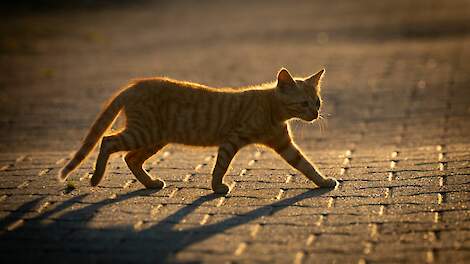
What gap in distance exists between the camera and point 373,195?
6.43m

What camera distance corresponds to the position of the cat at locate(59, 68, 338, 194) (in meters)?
6.66

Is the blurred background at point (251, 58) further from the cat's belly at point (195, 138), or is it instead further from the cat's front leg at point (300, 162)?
the cat's belly at point (195, 138)

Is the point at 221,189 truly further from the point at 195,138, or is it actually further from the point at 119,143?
the point at 119,143

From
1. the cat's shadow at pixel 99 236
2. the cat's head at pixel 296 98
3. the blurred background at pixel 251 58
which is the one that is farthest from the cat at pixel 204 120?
the blurred background at pixel 251 58

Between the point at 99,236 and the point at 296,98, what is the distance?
2.38 m

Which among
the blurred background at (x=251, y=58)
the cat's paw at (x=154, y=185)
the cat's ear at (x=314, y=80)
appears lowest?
the cat's paw at (x=154, y=185)

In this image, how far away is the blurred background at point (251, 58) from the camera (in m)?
10.1

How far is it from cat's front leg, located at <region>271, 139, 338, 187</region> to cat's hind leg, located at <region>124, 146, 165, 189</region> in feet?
3.80

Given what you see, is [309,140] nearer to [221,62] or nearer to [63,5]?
[221,62]

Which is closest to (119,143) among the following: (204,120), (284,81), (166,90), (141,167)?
(141,167)

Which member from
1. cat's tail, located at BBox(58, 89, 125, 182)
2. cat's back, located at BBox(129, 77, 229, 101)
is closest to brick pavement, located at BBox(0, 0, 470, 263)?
cat's tail, located at BBox(58, 89, 125, 182)

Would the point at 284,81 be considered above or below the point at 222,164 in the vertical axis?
above

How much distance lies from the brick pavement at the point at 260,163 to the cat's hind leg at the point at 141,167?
4.2 inches

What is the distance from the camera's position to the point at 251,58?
16047 millimetres
